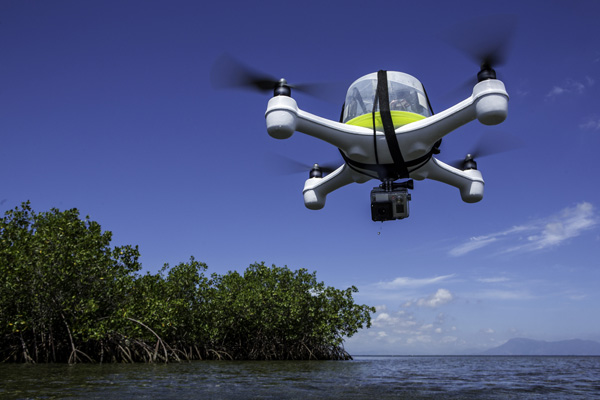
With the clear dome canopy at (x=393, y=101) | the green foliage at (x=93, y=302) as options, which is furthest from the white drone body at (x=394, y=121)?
the green foliage at (x=93, y=302)

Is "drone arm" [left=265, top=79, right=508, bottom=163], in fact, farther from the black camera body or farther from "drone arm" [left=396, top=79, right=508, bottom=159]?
the black camera body

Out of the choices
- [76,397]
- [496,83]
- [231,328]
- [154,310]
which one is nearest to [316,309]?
[231,328]

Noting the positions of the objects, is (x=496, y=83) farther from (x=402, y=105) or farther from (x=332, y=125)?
(x=332, y=125)

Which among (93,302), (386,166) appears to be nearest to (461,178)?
(386,166)

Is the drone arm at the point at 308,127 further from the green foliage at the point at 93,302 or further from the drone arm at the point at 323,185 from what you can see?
the green foliage at the point at 93,302

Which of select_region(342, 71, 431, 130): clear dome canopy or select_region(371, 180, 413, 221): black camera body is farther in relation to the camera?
select_region(371, 180, 413, 221): black camera body

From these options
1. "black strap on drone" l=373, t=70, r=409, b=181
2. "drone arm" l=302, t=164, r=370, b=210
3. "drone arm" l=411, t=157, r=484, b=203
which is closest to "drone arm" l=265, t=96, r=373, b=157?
"black strap on drone" l=373, t=70, r=409, b=181
